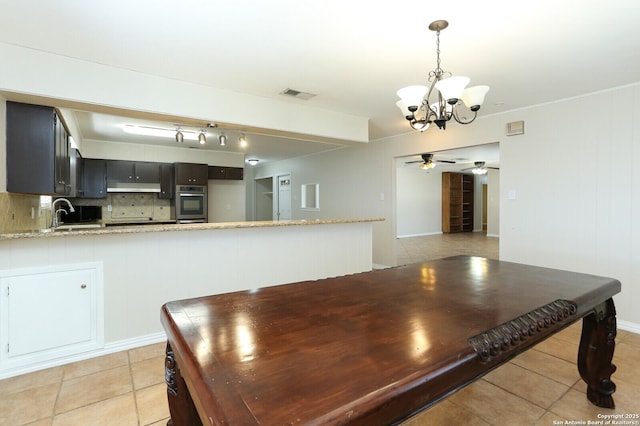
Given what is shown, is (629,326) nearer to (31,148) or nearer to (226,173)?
(31,148)

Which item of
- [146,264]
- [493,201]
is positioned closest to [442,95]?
[146,264]

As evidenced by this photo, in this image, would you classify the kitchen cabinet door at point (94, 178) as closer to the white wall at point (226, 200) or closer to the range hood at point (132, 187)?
the range hood at point (132, 187)

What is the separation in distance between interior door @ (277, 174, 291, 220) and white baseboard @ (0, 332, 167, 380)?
546 cm

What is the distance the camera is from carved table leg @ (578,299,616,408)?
6.18 ft

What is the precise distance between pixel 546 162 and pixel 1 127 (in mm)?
5194

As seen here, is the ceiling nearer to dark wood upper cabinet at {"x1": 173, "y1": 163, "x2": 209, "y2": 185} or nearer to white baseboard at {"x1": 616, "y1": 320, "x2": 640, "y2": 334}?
white baseboard at {"x1": 616, "y1": 320, "x2": 640, "y2": 334}

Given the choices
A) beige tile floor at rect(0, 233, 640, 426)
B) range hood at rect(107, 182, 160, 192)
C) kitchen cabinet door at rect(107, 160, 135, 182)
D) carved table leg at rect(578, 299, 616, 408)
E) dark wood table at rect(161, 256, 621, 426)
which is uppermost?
kitchen cabinet door at rect(107, 160, 135, 182)

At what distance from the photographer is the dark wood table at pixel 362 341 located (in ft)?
2.48

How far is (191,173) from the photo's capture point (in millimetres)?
6145

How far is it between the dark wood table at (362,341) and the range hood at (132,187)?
17.4 ft

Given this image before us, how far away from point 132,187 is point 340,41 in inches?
203

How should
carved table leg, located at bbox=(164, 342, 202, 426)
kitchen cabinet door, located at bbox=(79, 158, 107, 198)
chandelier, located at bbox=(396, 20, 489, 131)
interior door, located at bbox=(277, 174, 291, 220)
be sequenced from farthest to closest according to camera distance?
interior door, located at bbox=(277, 174, 291, 220) → kitchen cabinet door, located at bbox=(79, 158, 107, 198) → chandelier, located at bbox=(396, 20, 489, 131) → carved table leg, located at bbox=(164, 342, 202, 426)

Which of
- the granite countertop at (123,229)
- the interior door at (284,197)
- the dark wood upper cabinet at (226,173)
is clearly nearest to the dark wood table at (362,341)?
the granite countertop at (123,229)

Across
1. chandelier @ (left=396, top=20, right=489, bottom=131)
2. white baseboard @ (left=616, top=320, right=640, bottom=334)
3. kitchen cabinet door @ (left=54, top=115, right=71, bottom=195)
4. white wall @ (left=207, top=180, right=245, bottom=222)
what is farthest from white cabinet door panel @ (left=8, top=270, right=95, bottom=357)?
white baseboard @ (left=616, top=320, right=640, bottom=334)
